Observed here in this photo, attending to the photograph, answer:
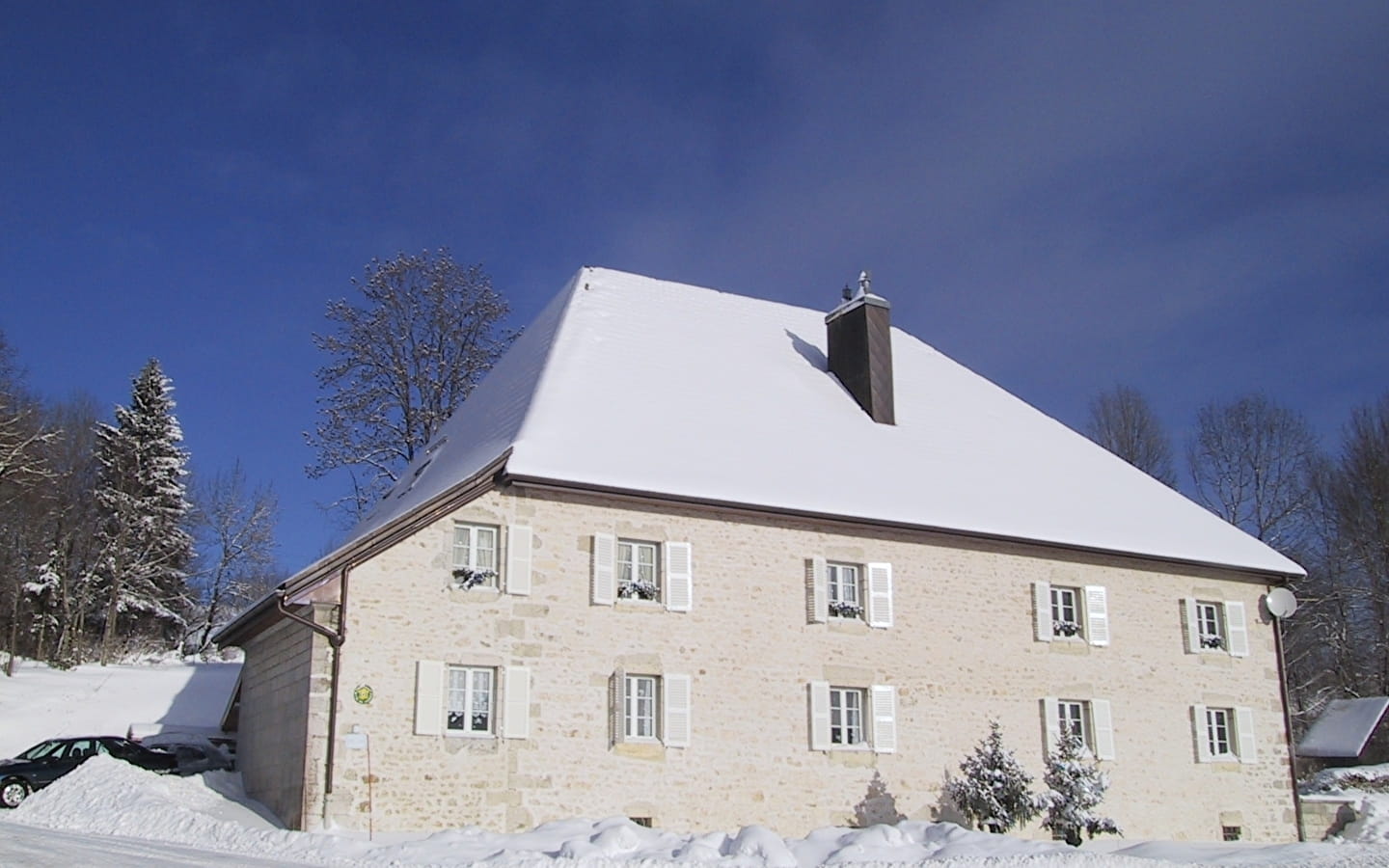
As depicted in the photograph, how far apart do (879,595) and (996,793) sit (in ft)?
10.5

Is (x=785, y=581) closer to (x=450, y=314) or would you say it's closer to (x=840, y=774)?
(x=840, y=774)

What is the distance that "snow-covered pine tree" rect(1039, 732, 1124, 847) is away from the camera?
16906 millimetres

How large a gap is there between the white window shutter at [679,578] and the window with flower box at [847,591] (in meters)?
1.92

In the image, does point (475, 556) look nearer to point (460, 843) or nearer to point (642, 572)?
point (642, 572)

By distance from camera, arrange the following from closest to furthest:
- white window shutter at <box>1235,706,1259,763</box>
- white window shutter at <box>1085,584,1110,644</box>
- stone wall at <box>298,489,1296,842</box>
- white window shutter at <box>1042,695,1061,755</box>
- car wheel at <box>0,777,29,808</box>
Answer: stone wall at <box>298,489,1296,842</box>, car wheel at <box>0,777,29,808</box>, white window shutter at <box>1042,695,1061,755</box>, white window shutter at <box>1085,584,1110,644</box>, white window shutter at <box>1235,706,1259,763</box>

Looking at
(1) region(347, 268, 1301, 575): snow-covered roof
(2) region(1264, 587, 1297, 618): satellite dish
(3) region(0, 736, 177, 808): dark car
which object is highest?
(1) region(347, 268, 1301, 575): snow-covered roof

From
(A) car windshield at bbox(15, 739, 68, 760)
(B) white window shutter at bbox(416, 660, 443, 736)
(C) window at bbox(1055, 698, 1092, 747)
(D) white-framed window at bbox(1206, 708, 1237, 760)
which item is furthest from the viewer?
(D) white-framed window at bbox(1206, 708, 1237, 760)

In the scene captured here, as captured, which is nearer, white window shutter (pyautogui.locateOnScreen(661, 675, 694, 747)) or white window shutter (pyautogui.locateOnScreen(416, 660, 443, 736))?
white window shutter (pyautogui.locateOnScreen(416, 660, 443, 736))

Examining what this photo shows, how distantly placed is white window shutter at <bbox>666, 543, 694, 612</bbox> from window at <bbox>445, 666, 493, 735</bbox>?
2770 mm

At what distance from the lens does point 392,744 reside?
14.7 meters

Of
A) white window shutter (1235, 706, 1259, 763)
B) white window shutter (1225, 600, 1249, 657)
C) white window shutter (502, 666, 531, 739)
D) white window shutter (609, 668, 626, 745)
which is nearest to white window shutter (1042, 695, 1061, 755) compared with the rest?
white window shutter (1235, 706, 1259, 763)

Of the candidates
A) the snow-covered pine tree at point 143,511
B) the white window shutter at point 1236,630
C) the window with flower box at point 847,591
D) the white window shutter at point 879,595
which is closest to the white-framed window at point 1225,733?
the white window shutter at point 1236,630

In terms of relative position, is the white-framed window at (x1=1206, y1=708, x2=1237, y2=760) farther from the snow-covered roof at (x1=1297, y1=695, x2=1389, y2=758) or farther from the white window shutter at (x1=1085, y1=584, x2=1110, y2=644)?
the snow-covered roof at (x1=1297, y1=695, x2=1389, y2=758)

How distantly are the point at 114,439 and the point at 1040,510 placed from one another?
2762 cm
